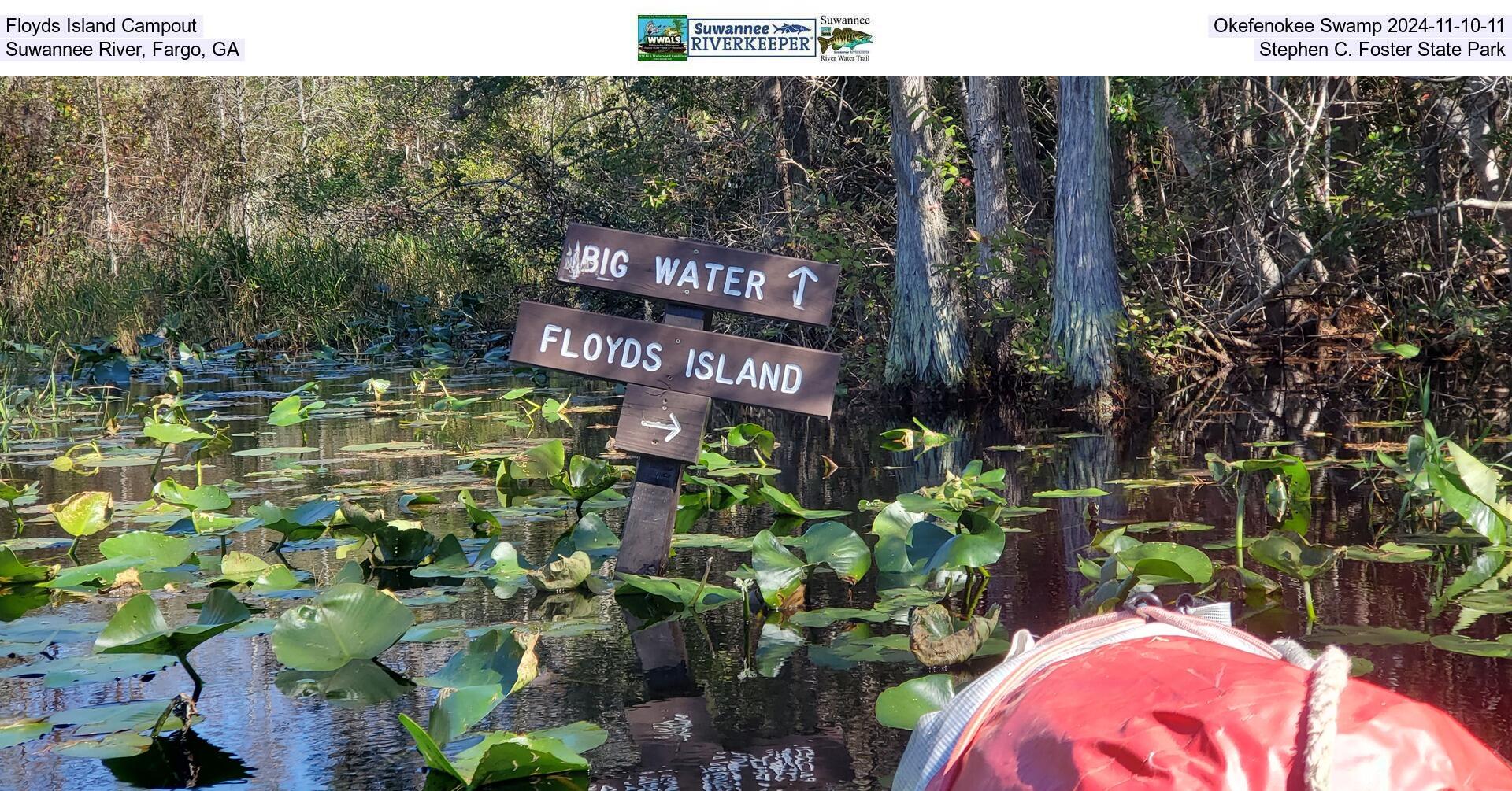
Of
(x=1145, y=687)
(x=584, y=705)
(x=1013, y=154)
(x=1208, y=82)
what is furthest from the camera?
(x=1013, y=154)

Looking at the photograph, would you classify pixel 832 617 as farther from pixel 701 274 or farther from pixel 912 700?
pixel 701 274

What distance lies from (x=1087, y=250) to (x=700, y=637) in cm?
504

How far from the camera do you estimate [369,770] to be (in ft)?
7.80

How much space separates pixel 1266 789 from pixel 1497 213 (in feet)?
24.7

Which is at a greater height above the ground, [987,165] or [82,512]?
[987,165]

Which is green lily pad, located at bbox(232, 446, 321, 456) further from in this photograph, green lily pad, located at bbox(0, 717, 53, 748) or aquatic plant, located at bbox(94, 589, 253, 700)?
green lily pad, located at bbox(0, 717, 53, 748)

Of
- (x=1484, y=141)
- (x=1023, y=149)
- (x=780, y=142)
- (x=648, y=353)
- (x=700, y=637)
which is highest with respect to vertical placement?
(x=780, y=142)

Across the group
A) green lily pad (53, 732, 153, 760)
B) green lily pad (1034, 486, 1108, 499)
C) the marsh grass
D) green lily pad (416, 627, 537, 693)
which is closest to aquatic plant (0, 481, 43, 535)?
green lily pad (53, 732, 153, 760)

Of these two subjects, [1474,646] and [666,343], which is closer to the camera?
[1474,646]

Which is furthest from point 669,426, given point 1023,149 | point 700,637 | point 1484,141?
point 1023,149

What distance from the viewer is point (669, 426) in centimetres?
369

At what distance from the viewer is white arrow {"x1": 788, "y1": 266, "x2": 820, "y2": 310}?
361 cm

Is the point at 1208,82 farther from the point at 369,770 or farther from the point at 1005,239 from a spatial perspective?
the point at 369,770

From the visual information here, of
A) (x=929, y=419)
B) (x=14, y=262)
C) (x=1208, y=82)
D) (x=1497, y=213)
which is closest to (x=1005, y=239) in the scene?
(x=929, y=419)
